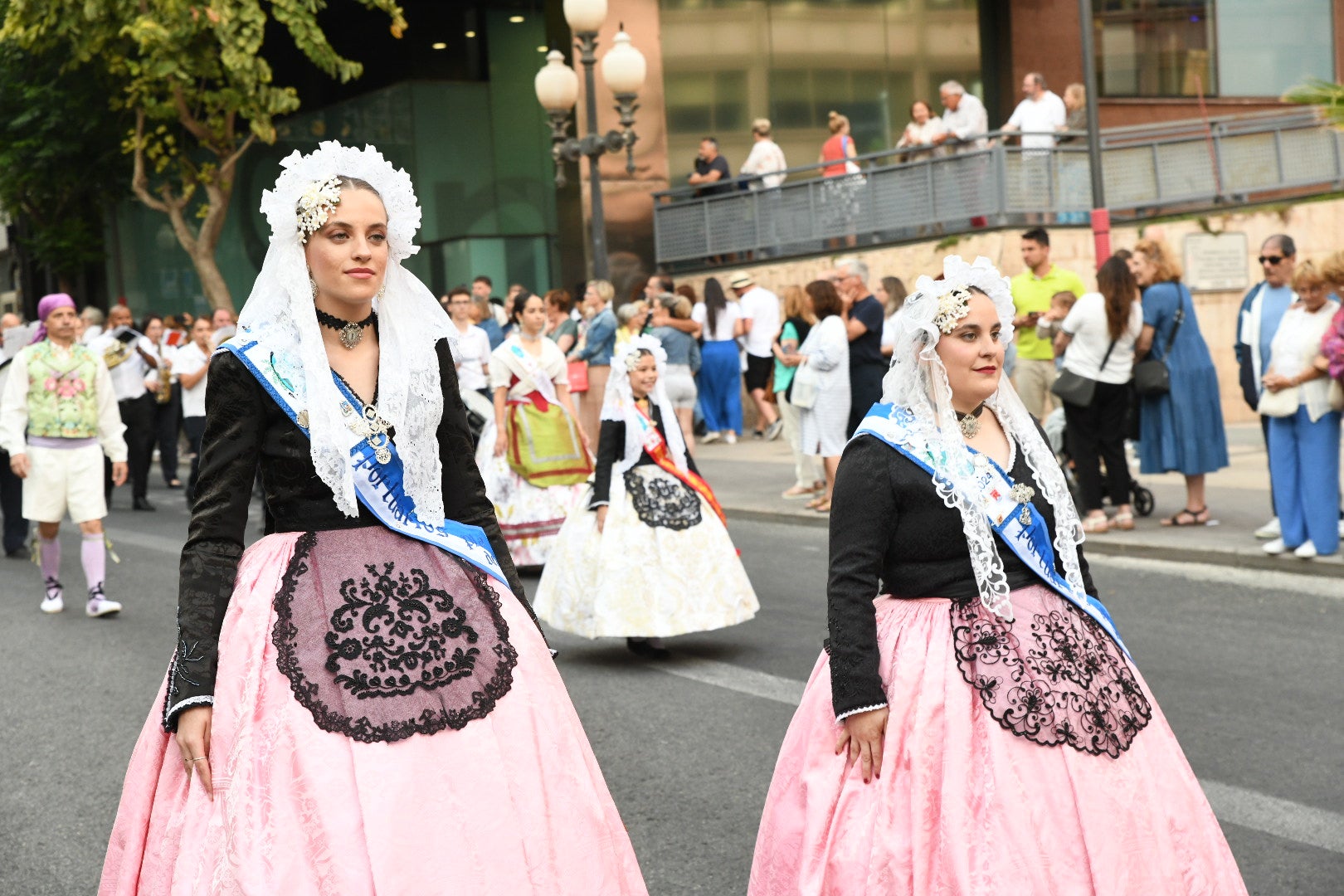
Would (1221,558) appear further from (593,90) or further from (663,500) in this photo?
(593,90)

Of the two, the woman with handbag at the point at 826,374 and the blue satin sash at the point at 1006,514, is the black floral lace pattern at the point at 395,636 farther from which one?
the woman with handbag at the point at 826,374

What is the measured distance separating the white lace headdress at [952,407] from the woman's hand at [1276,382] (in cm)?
647

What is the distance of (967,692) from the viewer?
10.9 ft

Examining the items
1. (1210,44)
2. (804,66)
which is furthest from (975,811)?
(1210,44)

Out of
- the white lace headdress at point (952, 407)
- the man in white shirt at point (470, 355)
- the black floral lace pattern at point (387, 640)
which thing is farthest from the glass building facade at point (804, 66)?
the black floral lace pattern at point (387, 640)

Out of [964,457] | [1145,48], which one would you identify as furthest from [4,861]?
[1145,48]

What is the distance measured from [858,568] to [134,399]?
14.4 meters

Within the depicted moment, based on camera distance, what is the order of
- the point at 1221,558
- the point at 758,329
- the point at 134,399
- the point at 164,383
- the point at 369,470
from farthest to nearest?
the point at 758,329 < the point at 164,383 < the point at 134,399 < the point at 1221,558 < the point at 369,470

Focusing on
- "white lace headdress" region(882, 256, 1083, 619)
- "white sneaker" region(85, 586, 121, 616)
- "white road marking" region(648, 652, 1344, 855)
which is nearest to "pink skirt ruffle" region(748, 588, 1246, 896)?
"white lace headdress" region(882, 256, 1083, 619)

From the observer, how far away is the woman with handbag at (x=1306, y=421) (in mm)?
9484

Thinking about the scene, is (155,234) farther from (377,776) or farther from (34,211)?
(377,776)

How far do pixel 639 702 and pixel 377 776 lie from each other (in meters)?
4.00

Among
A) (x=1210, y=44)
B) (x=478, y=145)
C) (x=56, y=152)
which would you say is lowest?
(x=478, y=145)

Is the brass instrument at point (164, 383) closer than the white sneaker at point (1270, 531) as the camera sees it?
No
